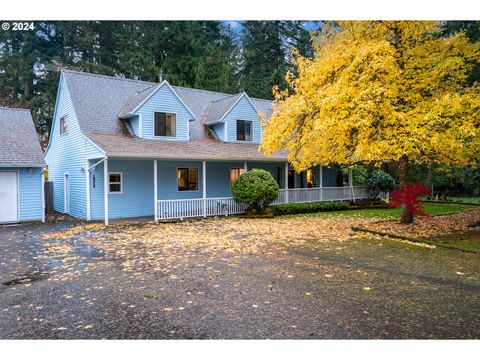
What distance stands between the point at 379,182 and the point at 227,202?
373 inches

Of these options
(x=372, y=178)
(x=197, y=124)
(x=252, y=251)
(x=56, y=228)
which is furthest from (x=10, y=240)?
(x=372, y=178)

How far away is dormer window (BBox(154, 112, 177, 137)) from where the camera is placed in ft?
54.1

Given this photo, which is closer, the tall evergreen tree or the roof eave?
the roof eave

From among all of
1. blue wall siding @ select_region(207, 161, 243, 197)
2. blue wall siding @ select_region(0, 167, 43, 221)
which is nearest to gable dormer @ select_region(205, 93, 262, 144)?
blue wall siding @ select_region(207, 161, 243, 197)

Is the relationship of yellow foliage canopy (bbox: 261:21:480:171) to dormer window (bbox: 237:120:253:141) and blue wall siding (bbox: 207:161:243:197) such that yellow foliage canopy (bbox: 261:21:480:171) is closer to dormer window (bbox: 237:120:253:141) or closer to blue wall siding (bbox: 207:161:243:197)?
blue wall siding (bbox: 207:161:243:197)

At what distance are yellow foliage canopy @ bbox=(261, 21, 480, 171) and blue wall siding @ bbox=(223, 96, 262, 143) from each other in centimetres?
666

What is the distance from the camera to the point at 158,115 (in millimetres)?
16500

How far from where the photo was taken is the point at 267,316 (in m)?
4.46

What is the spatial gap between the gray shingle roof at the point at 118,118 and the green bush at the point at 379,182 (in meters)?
5.85

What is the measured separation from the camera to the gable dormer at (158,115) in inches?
628

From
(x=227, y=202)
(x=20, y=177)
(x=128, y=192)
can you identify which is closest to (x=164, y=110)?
(x=128, y=192)

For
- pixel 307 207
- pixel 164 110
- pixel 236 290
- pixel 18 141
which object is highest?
pixel 164 110

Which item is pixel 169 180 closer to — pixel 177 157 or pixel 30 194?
pixel 177 157
